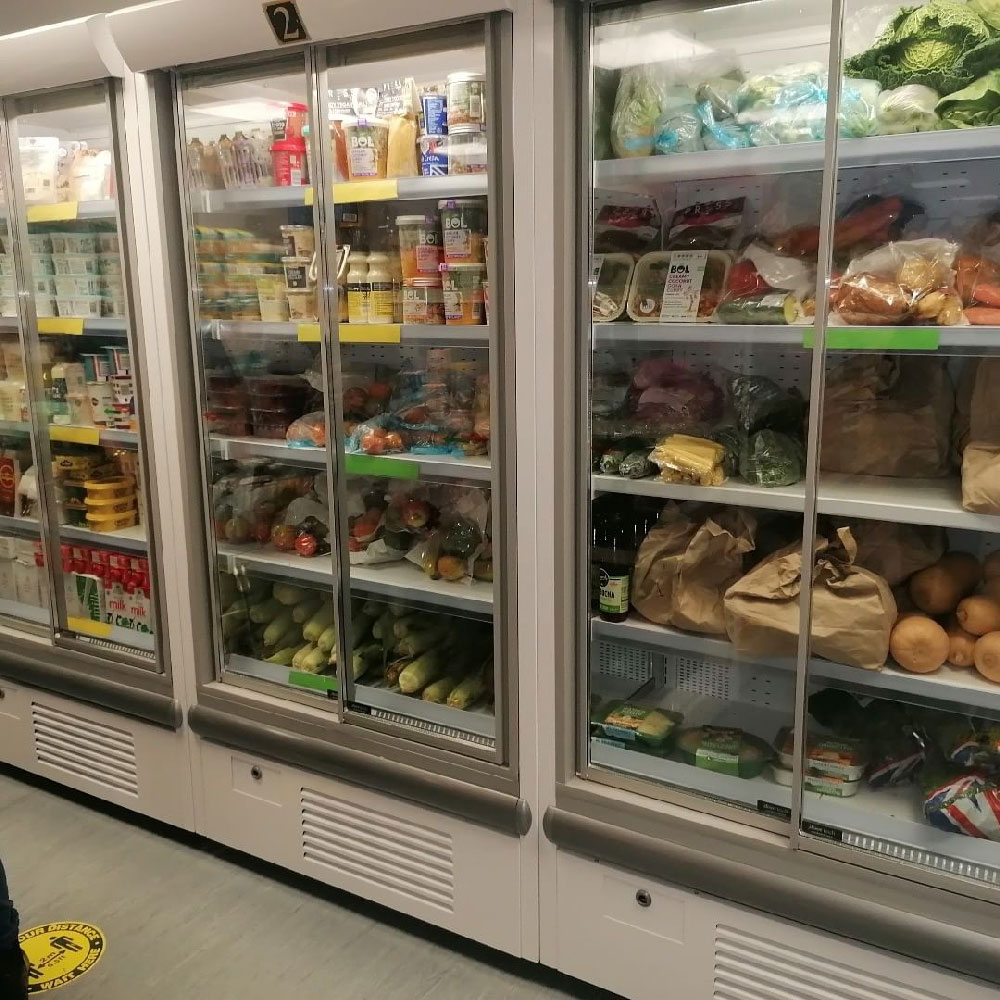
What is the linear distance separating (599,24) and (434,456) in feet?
3.53

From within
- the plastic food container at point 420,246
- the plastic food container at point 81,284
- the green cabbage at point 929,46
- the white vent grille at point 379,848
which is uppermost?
the green cabbage at point 929,46

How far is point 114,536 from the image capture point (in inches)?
122

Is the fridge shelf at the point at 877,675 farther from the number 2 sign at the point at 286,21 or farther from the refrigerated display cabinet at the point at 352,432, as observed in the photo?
the number 2 sign at the point at 286,21

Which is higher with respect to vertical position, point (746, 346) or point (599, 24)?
point (599, 24)

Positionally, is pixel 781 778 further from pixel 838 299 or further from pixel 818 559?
pixel 838 299

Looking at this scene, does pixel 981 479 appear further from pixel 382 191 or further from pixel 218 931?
pixel 218 931

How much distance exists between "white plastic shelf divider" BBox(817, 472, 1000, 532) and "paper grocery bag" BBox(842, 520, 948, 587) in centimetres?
10

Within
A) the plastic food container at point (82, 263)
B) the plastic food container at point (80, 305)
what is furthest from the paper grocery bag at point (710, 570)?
the plastic food container at point (82, 263)

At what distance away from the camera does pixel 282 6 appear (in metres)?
2.11

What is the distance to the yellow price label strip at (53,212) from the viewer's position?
2.83m

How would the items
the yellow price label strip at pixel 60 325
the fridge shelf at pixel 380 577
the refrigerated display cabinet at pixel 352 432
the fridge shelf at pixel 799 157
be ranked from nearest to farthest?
the fridge shelf at pixel 799 157 → the refrigerated display cabinet at pixel 352 432 → the fridge shelf at pixel 380 577 → the yellow price label strip at pixel 60 325

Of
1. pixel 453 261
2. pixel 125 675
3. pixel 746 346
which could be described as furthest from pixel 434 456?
pixel 125 675

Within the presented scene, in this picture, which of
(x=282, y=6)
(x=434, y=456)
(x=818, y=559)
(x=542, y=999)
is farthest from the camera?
(x=434, y=456)

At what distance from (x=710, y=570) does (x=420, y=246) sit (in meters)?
1.07
